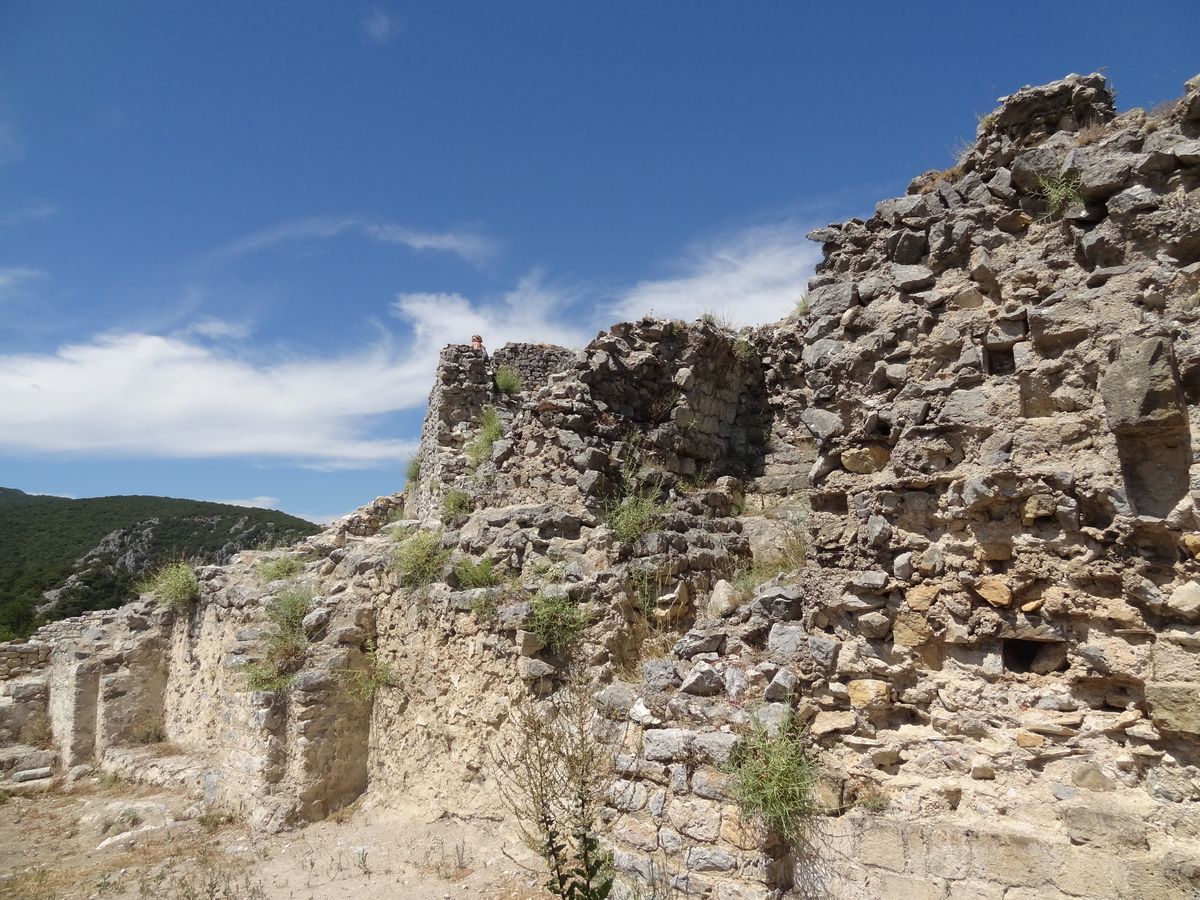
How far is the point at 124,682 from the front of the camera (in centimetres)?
1143

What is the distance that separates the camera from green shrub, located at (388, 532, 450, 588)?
306 inches

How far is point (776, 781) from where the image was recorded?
4047 mm

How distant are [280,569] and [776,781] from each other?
878cm

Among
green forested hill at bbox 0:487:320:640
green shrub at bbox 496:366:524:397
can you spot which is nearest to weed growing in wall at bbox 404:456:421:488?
green shrub at bbox 496:366:524:397

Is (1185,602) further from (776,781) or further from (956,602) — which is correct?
(776,781)

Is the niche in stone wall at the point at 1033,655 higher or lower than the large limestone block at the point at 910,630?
lower

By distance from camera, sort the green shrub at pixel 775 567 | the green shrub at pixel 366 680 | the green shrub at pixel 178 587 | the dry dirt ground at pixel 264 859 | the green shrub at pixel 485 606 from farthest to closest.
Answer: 1. the green shrub at pixel 178 587
2. the green shrub at pixel 366 680
3. the green shrub at pixel 485 606
4. the green shrub at pixel 775 567
5. the dry dirt ground at pixel 264 859

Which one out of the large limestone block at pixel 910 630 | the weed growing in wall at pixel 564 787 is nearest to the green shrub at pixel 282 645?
the weed growing in wall at pixel 564 787

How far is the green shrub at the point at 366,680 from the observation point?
25.0 feet

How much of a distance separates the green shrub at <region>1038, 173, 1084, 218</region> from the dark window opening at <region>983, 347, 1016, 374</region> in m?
0.90

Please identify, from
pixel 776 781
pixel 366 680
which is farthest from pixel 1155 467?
pixel 366 680

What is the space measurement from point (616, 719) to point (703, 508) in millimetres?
3534

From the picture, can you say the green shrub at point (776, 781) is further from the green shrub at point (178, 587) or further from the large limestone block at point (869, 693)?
the green shrub at point (178, 587)

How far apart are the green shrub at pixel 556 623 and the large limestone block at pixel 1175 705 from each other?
163 inches
